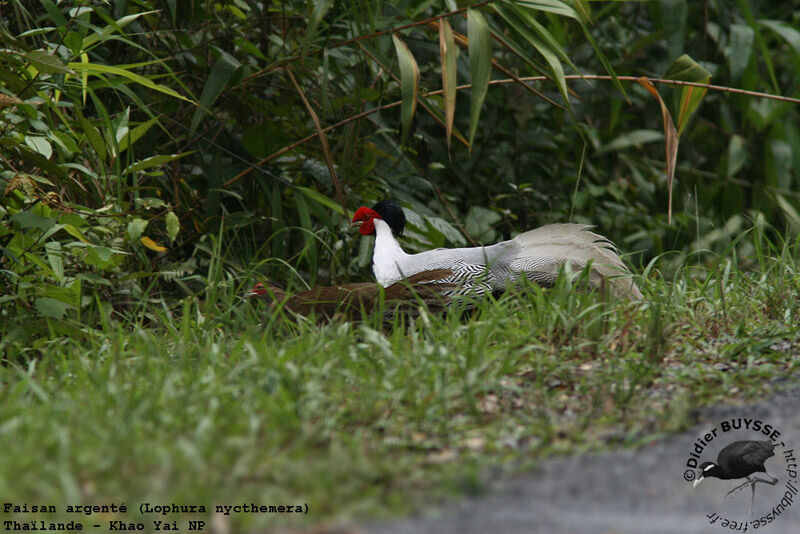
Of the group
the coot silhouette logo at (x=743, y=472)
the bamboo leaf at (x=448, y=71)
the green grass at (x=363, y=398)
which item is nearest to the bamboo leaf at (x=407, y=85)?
the bamboo leaf at (x=448, y=71)

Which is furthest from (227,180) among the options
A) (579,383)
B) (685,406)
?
(685,406)

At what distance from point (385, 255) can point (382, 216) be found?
0.72ft

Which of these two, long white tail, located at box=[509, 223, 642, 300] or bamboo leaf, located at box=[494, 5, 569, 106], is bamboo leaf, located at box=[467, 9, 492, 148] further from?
long white tail, located at box=[509, 223, 642, 300]

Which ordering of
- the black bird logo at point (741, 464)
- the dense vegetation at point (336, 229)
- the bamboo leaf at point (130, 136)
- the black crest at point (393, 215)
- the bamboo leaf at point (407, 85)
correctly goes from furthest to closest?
the black crest at point (393, 215) → the bamboo leaf at point (130, 136) → the bamboo leaf at point (407, 85) → the dense vegetation at point (336, 229) → the black bird logo at point (741, 464)

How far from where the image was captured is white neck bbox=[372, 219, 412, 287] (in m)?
3.52

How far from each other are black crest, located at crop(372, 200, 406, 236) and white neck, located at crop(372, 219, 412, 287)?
2 centimetres

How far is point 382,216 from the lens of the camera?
3.78 m

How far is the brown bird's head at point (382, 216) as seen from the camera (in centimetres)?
375

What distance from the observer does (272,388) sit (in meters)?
1.99

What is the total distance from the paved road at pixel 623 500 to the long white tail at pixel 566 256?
1.14 meters

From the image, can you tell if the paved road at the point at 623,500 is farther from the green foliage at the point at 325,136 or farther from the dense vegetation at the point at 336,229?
the green foliage at the point at 325,136

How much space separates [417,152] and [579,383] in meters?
2.42
